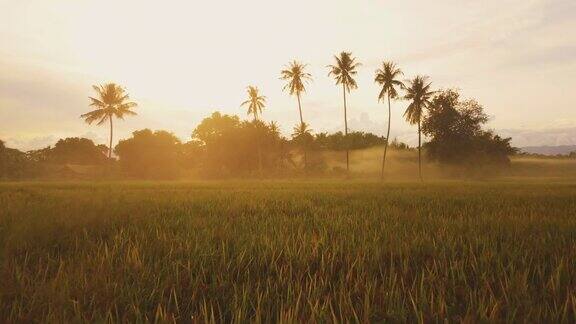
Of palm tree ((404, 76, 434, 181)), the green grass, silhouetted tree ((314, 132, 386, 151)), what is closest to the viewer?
the green grass

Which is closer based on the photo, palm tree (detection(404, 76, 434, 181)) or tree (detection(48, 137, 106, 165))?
palm tree (detection(404, 76, 434, 181))

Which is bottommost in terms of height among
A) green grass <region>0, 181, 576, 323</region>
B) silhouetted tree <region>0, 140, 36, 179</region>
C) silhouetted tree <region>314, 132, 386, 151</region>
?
green grass <region>0, 181, 576, 323</region>

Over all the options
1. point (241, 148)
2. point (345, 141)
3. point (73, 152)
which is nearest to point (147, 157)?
point (241, 148)

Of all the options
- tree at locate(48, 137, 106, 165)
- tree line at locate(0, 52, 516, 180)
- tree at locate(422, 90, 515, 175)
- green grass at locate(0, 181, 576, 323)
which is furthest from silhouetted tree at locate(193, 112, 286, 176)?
green grass at locate(0, 181, 576, 323)

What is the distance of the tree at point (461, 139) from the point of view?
165ft

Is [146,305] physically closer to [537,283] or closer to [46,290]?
[46,290]

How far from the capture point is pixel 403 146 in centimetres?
7794

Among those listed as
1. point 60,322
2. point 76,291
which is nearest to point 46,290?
point 76,291

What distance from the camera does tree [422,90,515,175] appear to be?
165 feet

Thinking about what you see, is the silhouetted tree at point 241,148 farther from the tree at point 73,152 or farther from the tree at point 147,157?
the tree at point 73,152

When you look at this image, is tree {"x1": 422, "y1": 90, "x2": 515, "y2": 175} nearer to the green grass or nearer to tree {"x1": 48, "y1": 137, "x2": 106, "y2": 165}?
the green grass

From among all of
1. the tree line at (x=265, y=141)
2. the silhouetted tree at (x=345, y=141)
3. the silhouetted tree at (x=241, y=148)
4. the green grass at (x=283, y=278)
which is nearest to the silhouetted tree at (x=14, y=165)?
the tree line at (x=265, y=141)

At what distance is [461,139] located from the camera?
50.3m

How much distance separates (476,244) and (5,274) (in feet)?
12.6
